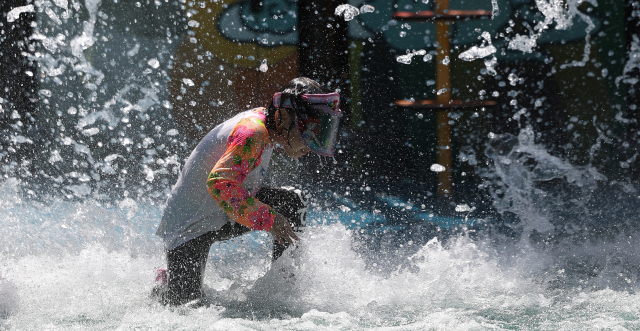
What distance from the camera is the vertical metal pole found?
620 centimetres

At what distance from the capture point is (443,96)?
6.25m

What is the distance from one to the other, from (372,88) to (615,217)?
306 centimetres

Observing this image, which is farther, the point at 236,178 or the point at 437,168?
the point at 437,168

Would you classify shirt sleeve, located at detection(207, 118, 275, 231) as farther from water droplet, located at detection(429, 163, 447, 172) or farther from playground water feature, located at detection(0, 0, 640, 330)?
water droplet, located at detection(429, 163, 447, 172)

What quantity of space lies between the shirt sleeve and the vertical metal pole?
395 centimetres

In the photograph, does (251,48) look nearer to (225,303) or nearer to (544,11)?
(544,11)

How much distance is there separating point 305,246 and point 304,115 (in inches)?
27.8

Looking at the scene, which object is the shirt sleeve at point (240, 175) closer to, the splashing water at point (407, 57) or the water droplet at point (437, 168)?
the water droplet at point (437, 168)

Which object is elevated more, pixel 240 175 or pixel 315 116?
pixel 315 116

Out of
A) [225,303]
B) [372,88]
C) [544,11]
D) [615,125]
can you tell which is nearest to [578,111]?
[615,125]

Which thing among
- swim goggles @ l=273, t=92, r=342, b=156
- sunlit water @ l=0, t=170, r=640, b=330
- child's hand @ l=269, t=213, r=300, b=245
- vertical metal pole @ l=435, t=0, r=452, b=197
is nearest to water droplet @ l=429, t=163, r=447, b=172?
vertical metal pole @ l=435, t=0, r=452, b=197

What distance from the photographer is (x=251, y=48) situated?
713cm

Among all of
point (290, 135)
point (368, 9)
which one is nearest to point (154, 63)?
point (368, 9)

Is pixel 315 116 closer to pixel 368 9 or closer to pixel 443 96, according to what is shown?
pixel 443 96
